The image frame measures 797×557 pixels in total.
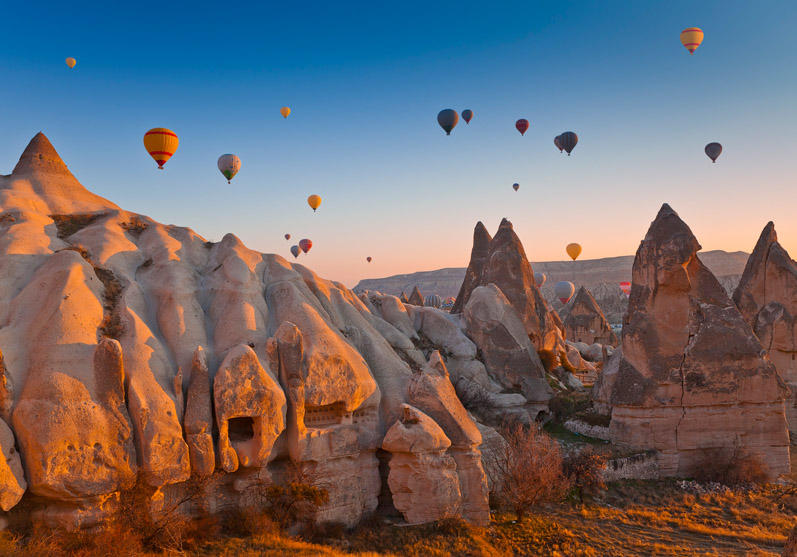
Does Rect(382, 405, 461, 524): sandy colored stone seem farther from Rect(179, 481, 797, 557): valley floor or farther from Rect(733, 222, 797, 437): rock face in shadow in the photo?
Rect(733, 222, 797, 437): rock face in shadow

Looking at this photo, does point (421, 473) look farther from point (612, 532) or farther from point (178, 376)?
point (178, 376)

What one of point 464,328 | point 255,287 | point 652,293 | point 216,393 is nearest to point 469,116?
point 464,328

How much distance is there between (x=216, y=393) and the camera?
1490cm

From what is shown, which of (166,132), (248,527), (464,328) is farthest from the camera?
(464,328)

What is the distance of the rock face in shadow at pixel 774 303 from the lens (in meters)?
30.1

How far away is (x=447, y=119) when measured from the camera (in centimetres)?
3681

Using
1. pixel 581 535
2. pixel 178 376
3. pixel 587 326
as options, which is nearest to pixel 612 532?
pixel 581 535

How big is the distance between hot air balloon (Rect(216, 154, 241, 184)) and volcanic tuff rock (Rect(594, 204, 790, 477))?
64.4 ft

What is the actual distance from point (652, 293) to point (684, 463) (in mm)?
6631

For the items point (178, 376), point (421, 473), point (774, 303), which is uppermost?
point (774, 303)

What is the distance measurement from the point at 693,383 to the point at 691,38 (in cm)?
2117

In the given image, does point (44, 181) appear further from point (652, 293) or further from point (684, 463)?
point (684, 463)

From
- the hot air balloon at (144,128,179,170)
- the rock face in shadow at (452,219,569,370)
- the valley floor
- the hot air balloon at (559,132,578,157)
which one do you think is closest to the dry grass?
the valley floor

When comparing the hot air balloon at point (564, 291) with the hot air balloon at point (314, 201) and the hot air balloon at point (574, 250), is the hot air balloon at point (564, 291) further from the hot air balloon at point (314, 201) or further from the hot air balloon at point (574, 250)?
the hot air balloon at point (314, 201)
